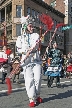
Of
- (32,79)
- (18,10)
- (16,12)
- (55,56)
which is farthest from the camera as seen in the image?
(16,12)

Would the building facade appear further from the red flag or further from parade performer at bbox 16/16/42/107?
parade performer at bbox 16/16/42/107

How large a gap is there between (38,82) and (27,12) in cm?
3256

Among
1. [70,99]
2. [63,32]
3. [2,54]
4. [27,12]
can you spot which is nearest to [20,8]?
[27,12]

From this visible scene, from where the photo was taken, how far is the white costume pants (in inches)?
243

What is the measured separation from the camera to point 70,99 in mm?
6867

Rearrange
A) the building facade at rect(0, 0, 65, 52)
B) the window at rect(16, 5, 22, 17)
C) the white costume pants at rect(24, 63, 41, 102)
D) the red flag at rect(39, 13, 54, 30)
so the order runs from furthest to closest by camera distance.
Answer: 1. the window at rect(16, 5, 22, 17)
2. the building facade at rect(0, 0, 65, 52)
3. the red flag at rect(39, 13, 54, 30)
4. the white costume pants at rect(24, 63, 41, 102)

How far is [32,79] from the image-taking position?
6223 mm

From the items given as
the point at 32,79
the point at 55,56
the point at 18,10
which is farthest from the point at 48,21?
the point at 18,10

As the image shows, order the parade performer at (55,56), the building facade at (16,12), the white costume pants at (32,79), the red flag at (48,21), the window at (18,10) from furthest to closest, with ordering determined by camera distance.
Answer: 1. the window at (18,10)
2. the building facade at (16,12)
3. the parade performer at (55,56)
4. the red flag at (48,21)
5. the white costume pants at (32,79)

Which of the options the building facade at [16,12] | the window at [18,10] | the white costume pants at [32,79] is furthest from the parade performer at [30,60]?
the window at [18,10]

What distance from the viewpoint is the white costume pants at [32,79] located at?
20.2ft

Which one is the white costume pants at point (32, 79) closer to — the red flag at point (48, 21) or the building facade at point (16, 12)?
the red flag at point (48, 21)

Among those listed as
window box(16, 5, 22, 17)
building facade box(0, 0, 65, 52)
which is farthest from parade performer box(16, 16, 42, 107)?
window box(16, 5, 22, 17)

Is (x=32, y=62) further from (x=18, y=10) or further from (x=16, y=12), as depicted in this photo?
(x=16, y=12)
